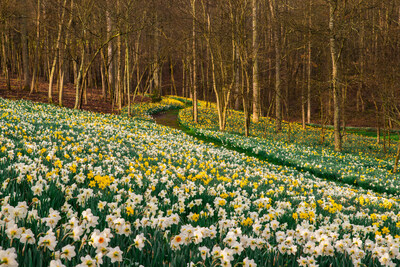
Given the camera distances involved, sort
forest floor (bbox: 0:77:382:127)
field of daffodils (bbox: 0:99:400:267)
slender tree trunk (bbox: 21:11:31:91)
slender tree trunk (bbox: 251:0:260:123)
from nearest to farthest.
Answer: field of daffodils (bbox: 0:99:400:267)
slender tree trunk (bbox: 251:0:260:123)
slender tree trunk (bbox: 21:11:31:91)
forest floor (bbox: 0:77:382:127)

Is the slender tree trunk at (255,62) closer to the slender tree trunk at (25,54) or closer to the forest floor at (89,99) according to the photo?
the forest floor at (89,99)

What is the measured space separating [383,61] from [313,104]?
3189cm

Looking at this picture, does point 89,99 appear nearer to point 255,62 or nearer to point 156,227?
point 255,62

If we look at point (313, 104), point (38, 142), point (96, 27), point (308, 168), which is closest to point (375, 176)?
point (308, 168)

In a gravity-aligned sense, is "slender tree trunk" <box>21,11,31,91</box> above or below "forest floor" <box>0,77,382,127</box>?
above

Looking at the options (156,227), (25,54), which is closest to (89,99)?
(25,54)

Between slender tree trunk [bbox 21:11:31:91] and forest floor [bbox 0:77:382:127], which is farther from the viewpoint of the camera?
forest floor [bbox 0:77:382:127]

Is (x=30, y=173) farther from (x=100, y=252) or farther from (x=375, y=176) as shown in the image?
(x=375, y=176)

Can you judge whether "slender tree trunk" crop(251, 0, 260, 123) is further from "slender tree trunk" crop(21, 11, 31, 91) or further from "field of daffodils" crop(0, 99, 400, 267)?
"slender tree trunk" crop(21, 11, 31, 91)

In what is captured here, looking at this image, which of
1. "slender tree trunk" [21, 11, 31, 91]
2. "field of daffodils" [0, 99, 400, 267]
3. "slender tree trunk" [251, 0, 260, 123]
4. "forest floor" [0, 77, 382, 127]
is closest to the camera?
"field of daffodils" [0, 99, 400, 267]

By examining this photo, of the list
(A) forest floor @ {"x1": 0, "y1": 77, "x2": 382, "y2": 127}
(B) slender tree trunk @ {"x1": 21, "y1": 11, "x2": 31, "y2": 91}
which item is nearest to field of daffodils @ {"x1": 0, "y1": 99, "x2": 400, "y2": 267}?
(A) forest floor @ {"x1": 0, "y1": 77, "x2": 382, "y2": 127}

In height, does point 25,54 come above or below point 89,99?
above

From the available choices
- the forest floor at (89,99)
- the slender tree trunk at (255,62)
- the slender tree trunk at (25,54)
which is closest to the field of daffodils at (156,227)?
the slender tree trunk at (255,62)

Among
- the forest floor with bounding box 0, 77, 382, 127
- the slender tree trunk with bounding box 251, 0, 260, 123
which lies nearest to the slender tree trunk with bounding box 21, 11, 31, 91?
the forest floor with bounding box 0, 77, 382, 127
